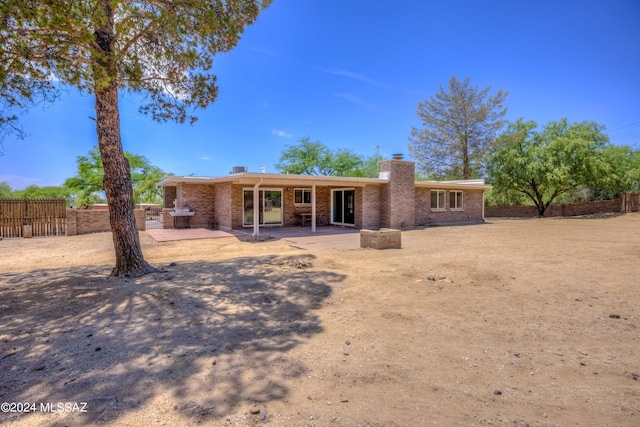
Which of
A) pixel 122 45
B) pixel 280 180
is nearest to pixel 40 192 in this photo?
pixel 280 180

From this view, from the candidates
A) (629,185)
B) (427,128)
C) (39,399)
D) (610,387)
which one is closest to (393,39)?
(427,128)

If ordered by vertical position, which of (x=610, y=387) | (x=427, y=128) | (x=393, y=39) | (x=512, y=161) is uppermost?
(x=393, y=39)

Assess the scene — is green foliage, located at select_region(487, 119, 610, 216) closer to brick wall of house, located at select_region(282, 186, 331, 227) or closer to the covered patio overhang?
the covered patio overhang

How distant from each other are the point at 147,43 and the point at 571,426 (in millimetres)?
7707

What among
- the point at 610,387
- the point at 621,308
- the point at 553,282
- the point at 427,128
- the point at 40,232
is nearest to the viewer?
the point at 610,387

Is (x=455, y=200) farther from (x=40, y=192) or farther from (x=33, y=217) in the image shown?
(x=40, y=192)

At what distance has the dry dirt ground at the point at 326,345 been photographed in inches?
90.2

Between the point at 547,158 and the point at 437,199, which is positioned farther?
the point at 547,158

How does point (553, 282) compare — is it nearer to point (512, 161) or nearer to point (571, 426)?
point (571, 426)

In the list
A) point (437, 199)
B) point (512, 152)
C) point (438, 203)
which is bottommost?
point (438, 203)

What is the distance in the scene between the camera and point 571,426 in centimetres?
209

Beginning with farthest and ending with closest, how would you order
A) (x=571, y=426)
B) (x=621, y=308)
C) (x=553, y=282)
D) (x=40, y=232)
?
1. (x=40, y=232)
2. (x=553, y=282)
3. (x=621, y=308)
4. (x=571, y=426)

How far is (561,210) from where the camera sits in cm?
2458

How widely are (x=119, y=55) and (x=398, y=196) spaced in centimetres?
1283
